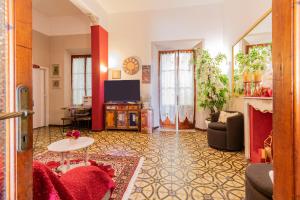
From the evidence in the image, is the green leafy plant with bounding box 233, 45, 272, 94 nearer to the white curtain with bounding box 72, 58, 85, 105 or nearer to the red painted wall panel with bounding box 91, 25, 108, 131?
the red painted wall panel with bounding box 91, 25, 108, 131

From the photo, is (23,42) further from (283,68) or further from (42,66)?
(42,66)

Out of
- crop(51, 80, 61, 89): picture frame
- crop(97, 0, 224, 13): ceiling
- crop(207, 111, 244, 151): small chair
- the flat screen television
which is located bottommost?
crop(207, 111, 244, 151): small chair

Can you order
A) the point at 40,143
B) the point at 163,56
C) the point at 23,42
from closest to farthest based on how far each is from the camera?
the point at 23,42
the point at 40,143
the point at 163,56

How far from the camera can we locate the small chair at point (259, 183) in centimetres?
128

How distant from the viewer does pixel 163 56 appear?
6062mm

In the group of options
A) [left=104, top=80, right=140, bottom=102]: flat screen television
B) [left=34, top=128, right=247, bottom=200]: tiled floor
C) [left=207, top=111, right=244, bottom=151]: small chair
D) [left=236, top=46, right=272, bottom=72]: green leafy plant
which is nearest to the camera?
[left=34, top=128, right=247, bottom=200]: tiled floor

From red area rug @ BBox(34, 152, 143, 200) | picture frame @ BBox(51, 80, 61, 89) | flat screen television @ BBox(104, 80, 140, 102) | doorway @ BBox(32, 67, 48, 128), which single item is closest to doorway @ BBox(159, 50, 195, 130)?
flat screen television @ BBox(104, 80, 140, 102)

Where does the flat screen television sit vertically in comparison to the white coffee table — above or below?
above

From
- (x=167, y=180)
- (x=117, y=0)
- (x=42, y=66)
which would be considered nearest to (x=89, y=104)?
(x=42, y=66)

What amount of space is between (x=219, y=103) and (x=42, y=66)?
19.2 feet

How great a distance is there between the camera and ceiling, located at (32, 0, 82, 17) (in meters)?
5.30

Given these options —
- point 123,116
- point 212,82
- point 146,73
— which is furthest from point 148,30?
point 123,116

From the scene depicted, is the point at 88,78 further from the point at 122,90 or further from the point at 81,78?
the point at 122,90

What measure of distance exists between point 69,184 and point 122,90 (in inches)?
169
